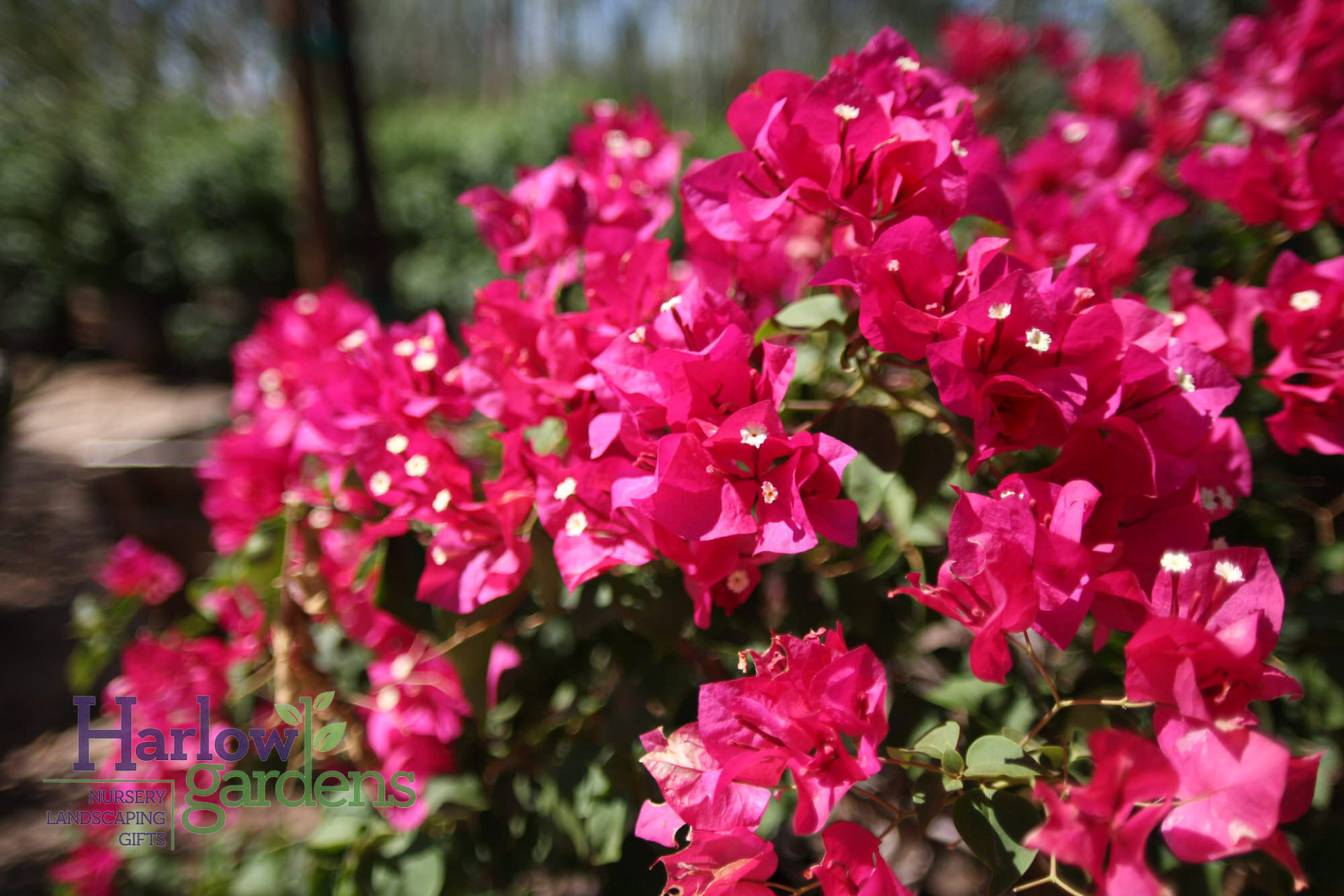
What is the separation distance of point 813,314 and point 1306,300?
0.38 metres

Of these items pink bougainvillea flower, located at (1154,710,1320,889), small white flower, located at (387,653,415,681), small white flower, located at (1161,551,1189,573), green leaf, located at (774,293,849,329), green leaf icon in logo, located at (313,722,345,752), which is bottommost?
green leaf icon in logo, located at (313,722,345,752)

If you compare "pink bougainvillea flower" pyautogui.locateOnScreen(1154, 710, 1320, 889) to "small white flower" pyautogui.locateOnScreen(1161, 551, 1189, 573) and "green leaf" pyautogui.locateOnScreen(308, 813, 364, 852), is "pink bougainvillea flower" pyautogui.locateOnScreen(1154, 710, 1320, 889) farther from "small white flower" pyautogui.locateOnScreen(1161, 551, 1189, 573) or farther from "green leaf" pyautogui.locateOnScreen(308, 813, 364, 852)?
"green leaf" pyautogui.locateOnScreen(308, 813, 364, 852)

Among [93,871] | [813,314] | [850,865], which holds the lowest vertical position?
[93,871]

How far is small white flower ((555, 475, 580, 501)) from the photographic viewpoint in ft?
1.82

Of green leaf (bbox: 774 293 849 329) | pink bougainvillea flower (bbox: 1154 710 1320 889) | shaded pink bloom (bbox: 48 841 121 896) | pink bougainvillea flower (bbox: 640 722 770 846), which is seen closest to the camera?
pink bougainvillea flower (bbox: 1154 710 1320 889)

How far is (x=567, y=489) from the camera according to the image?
56 cm

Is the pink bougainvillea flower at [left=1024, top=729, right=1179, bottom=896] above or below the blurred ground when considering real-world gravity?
above

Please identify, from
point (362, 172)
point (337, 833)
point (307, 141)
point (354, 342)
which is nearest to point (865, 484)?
point (354, 342)

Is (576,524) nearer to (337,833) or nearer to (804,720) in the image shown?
(804,720)

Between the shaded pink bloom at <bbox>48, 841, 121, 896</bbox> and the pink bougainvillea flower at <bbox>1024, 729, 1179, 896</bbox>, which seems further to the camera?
the shaded pink bloom at <bbox>48, 841, 121, 896</bbox>

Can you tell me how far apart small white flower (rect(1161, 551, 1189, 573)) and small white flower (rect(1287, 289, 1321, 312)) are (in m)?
0.31

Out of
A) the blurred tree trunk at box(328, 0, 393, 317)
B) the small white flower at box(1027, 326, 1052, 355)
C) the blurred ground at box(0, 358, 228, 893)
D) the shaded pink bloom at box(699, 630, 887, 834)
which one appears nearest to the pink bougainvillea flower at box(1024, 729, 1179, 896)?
the shaded pink bloom at box(699, 630, 887, 834)

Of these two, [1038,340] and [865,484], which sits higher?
[1038,340]

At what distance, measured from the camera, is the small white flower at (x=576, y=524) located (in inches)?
21.8
